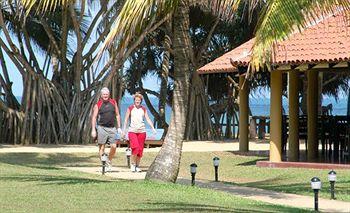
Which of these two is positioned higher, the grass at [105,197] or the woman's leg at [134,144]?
the woman's leg at [134,144]

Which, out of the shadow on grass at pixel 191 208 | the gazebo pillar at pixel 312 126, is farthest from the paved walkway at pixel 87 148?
the shadow on grass at pixel 191 208

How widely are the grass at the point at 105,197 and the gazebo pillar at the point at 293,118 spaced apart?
23.5ft

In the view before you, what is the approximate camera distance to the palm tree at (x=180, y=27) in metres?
13.1

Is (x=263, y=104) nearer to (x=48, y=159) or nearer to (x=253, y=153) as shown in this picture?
(x=253, y=153)

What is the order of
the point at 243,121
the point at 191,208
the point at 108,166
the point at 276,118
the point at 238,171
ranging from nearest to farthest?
the point at 191,208
the point at 108,166
the point at 238,171
the point at 276,118
the point at 243,121

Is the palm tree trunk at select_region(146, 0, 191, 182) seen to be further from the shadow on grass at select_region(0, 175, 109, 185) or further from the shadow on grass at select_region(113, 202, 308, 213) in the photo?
the shadow on grass at select_region(113, 202, 308, 213)

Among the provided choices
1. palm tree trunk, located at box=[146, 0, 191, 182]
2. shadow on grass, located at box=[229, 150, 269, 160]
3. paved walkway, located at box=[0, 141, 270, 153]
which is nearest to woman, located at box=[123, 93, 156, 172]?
palm tree trunk, located at box=[146, 0, 191, 182]

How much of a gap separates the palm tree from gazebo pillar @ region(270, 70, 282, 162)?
652cm

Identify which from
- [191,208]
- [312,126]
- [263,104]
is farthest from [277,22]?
[263,104]

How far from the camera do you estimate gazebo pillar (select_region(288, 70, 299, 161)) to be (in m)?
21.8

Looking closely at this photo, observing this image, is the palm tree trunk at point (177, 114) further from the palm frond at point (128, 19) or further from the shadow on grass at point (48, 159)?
the shadow on grass at point (48, 159)

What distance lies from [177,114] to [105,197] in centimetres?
283

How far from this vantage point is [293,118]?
72.2 ft

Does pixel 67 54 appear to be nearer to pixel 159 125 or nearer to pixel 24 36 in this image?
pixel 24 36
